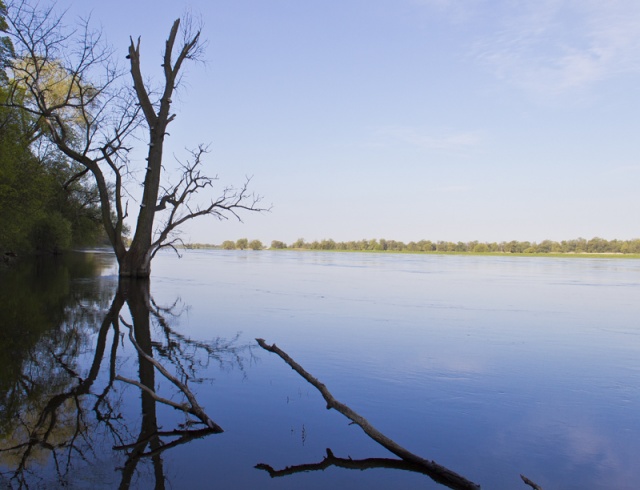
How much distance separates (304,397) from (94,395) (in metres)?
2.57

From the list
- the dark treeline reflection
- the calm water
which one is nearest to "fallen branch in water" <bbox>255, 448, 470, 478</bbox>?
the calm water

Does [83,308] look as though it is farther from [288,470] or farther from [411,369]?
[288,470]

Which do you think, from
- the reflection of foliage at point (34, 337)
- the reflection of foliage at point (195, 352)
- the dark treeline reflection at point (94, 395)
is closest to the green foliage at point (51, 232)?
the reflection of foliage at point (34, 337)

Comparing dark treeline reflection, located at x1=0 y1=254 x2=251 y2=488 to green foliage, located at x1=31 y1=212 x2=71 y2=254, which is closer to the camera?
dark treeline reflection, located at x1=0 y1=254 x2=251 y2=488

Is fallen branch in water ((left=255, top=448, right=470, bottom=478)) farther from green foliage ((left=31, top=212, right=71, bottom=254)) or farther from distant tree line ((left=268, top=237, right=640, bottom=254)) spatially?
distant tree line ((left=268, top=237, right=640, bottom=254))

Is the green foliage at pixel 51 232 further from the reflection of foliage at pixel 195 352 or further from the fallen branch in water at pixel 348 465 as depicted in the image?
the fallen branch in water at pixel 348 465

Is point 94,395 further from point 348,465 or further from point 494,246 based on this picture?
point 494,246

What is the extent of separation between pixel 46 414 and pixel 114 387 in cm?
119

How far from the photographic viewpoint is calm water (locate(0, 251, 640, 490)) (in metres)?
4.51

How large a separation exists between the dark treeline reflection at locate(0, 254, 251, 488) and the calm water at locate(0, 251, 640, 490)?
2 centimetres

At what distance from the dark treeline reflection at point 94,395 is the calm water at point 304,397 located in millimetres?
24

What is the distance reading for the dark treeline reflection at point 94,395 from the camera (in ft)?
14.2

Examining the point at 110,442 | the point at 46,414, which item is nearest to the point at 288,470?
the point at 110,442

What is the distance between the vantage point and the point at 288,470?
4.51 m
